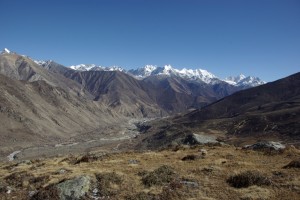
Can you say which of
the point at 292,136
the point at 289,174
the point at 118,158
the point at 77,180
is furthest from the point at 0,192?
the point at 292,136

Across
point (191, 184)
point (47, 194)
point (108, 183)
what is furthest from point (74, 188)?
point (191, 184)

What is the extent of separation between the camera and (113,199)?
2280 centimetres

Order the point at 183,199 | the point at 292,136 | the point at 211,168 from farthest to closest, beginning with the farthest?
1. the point at 292,136
2. the point at 211,168
3. the point at 183,199

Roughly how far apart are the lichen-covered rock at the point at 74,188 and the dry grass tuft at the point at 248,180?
32.7ft

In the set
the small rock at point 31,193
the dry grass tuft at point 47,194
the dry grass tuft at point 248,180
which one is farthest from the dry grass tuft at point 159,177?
the small rock at point 31,193

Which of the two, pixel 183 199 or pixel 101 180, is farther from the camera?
pixel 101 180

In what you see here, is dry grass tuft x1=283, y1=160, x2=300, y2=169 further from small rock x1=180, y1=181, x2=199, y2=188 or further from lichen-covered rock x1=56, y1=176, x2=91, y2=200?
lichen-covered rock x1=56, y1=176, x2=91, y2=200

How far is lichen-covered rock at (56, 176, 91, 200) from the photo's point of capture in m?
23.7

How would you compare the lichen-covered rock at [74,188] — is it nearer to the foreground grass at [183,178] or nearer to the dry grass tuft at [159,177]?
the foreground grass at [183,178]

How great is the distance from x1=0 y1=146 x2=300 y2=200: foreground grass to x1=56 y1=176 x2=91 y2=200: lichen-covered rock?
2.17 ft

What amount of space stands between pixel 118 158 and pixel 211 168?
12256 millimetres

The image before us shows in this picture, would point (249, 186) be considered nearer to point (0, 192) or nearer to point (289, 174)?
point (289, 174)

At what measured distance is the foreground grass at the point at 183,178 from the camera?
22422mm

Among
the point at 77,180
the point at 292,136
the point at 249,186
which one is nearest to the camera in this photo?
the point at 249,186
